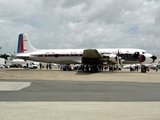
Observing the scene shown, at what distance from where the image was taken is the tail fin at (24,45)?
41875mm

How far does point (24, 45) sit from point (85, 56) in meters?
15.1

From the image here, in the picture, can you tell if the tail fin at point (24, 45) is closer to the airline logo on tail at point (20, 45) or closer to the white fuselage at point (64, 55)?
the airline logo on tail at point (20, 45)

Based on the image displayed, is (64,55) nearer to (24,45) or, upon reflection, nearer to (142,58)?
(24,45)

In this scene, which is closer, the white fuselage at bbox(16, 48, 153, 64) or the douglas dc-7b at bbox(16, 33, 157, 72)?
the douglas dc-7b at bbox(16, 33, 157, 72)

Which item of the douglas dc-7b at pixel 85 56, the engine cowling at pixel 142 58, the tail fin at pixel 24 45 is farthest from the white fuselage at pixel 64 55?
the tail fin at pixel 24 45

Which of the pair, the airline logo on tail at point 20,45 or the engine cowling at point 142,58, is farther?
the airline logo on tail at point 20,45

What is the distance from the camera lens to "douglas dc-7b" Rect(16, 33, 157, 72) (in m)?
34.2

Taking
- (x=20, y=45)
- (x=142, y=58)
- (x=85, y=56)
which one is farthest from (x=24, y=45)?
(x=142, y=58)

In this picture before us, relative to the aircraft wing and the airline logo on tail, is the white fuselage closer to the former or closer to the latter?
the airline logo on tail

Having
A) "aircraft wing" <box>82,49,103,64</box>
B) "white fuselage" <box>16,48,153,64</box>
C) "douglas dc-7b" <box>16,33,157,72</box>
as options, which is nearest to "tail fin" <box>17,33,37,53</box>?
"douglas dc-7b" <box>16,33,157,72</box>

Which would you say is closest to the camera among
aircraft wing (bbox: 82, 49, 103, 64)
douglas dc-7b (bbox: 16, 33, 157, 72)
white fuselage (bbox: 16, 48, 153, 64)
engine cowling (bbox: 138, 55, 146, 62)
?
aircraft wing (bbox: 82, 49, 103, 64)

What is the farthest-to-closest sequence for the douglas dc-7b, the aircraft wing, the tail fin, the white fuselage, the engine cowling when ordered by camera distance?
the tail fin
the white fuselage
the engine cowling
the douglas dc-7b
the aircraft wing
